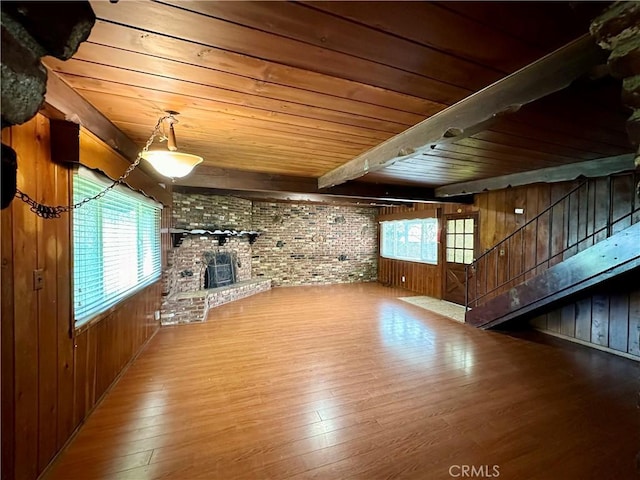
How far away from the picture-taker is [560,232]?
12.6 ft

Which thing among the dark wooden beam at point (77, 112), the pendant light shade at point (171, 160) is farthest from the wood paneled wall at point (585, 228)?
the dark wooden beam at point (77, 112)

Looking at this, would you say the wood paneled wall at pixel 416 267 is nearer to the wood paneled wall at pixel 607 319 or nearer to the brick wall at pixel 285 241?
the brick wall at pixel 285 241

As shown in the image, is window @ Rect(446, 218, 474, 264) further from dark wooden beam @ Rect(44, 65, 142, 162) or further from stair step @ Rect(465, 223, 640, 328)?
dark wooden beam @ Rect(44, 65, 142, 162)

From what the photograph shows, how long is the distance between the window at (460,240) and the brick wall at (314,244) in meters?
2.74

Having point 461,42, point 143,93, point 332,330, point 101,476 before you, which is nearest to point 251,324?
point 332,330

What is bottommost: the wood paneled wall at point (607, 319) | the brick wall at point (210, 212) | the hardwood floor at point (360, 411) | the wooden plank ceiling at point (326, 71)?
the hardwood floor at point (360, 411)

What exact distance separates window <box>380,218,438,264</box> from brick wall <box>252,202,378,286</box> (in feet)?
1.67

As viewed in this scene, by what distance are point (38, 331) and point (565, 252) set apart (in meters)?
5.31

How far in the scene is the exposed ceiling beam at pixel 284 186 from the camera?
11.5ft

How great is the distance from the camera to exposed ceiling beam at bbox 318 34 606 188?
3.98ft

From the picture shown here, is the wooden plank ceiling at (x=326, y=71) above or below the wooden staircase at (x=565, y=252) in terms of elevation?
above

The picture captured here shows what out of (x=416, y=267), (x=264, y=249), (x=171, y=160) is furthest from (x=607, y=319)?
(x=264, y=249)

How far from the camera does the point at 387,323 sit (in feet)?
14.4

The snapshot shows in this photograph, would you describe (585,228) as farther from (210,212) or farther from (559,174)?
(210,212)
